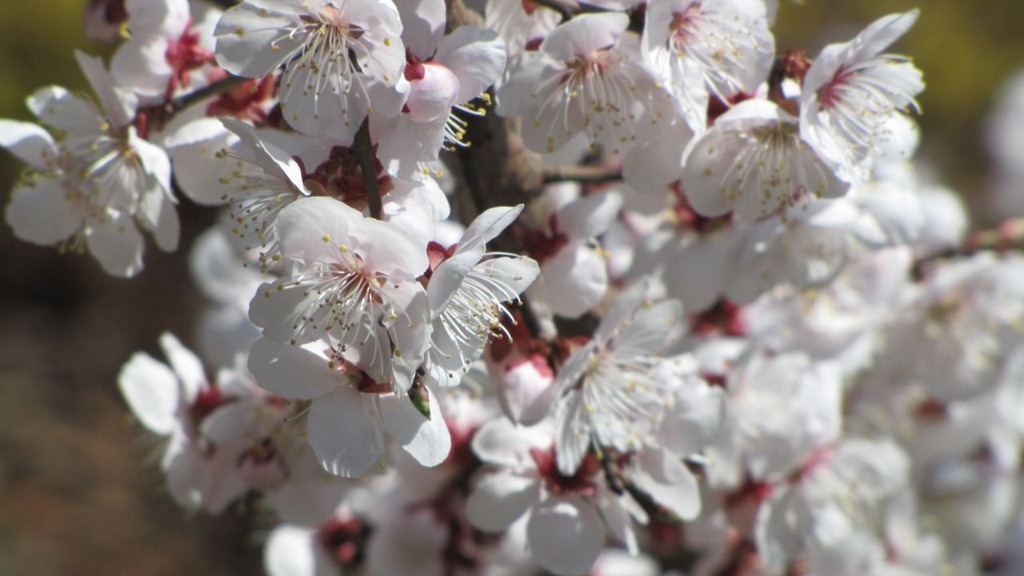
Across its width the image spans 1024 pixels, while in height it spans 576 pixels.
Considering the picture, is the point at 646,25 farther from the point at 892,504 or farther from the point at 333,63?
the point at 892,504

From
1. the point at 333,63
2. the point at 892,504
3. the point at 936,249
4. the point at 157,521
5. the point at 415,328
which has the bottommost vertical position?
the point at 157,521

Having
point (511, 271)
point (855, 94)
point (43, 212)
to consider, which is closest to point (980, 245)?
point (855, 94)

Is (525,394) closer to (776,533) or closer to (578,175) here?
(578,175)

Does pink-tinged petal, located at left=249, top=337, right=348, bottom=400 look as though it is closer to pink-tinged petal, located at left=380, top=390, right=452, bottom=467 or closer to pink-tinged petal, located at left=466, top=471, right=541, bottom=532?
pink-tinged petal, located at left=380, top=390, right=452, bottom=467

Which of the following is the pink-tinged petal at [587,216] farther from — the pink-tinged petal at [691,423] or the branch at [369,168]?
the branch at [369,168]

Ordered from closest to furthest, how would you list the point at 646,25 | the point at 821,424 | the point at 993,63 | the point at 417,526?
the point at 646,25, the point at 417,526, the point at 821,424, the point at 993,63

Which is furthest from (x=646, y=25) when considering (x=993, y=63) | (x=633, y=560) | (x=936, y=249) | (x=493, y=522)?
(x=993, y=63)
